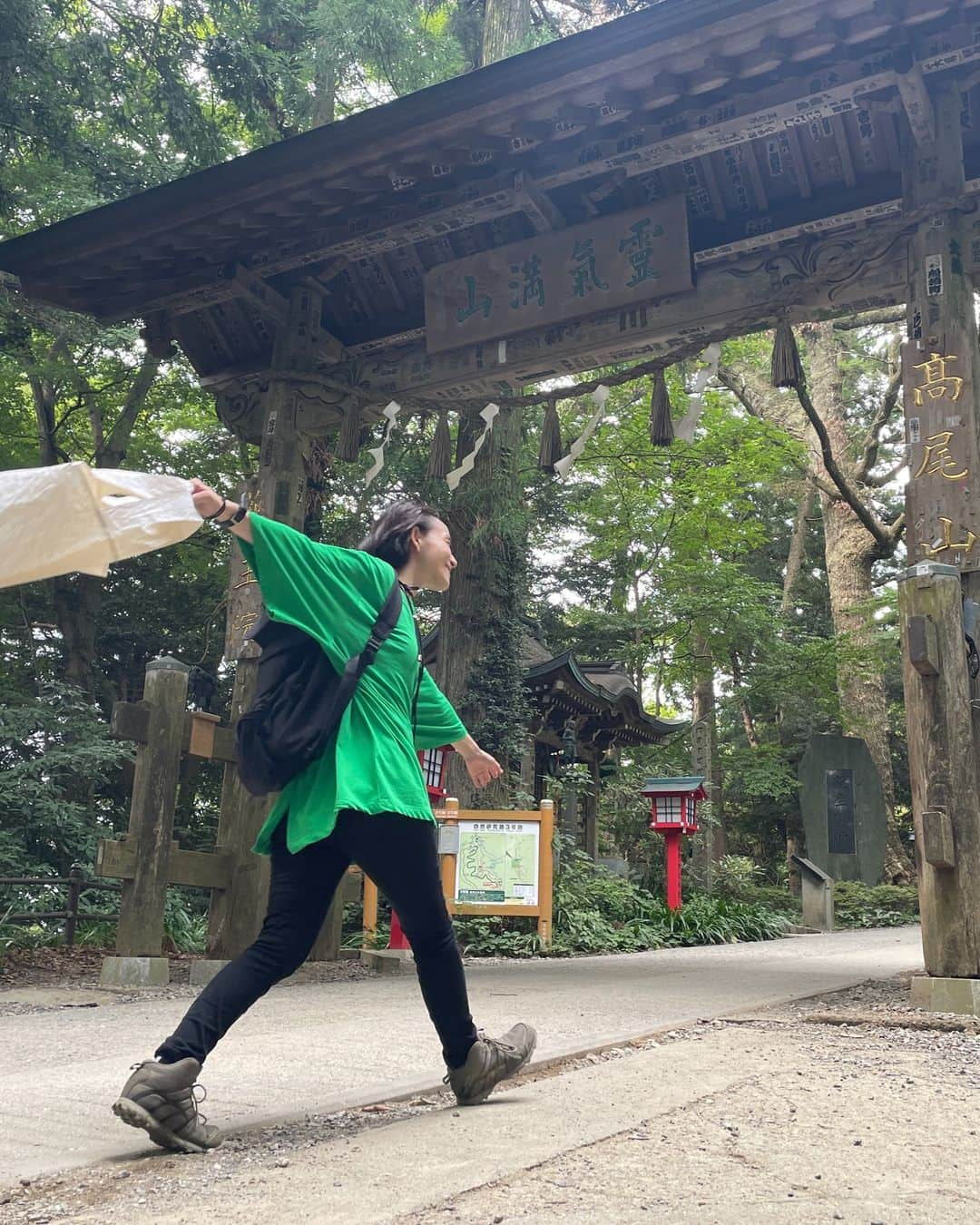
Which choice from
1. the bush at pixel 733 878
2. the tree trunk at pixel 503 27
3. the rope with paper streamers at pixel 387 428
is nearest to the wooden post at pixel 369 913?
the rope with paper streamers at pixel 387 428

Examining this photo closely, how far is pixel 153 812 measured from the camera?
6.85m

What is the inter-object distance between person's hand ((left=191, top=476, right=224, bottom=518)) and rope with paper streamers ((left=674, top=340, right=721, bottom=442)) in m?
5.71

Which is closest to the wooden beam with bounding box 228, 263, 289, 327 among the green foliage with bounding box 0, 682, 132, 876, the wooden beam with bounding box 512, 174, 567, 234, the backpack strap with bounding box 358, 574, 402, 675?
the wooden beam with bounding box 512, 174, 567, 234

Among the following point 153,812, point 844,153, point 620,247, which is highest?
point 844,153

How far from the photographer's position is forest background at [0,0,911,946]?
10.9m

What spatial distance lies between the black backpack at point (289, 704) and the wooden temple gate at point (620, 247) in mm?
3436

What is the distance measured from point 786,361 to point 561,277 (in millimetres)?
1846

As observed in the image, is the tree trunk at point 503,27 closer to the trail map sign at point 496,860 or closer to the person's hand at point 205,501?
the trail map sign at point 496,860

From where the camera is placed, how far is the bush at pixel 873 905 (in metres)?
19.0

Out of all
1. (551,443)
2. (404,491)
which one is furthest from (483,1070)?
(404,491)

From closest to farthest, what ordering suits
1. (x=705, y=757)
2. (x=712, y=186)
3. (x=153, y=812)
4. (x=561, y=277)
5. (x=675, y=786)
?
(x=153, y=812) → (x=712, y=186) → (x=561, y=277) → (x=675, y=786) → (x=705, y=757)

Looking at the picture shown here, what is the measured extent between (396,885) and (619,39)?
17.5 feet

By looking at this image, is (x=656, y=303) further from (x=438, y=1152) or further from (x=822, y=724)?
(x=822, y=724)

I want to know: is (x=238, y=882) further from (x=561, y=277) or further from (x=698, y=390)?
(x=561, y=277)
